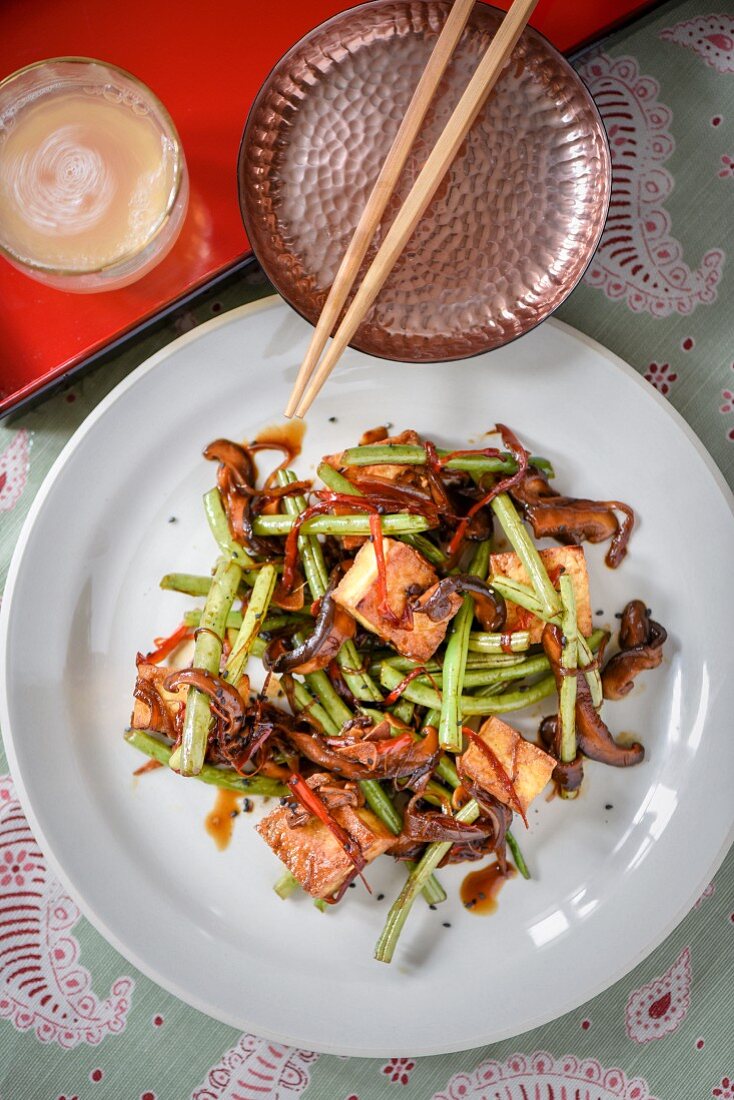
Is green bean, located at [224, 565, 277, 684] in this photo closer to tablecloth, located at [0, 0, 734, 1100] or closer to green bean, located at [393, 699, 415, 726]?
green bean, located at [393, 699, 415, 726]

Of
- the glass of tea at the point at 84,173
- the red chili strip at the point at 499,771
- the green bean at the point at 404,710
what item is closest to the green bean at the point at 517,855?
the red chili strip at the point at 499,771

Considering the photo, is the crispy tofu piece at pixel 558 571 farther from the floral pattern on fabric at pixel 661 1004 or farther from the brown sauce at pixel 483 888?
the floral pattern on fabric at pixel 661 1004

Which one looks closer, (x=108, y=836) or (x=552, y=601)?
(x=552, y=601)

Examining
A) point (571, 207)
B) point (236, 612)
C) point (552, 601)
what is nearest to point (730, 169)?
point (571, 207)

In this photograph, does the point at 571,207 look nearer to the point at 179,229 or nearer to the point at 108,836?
the point at 179,229

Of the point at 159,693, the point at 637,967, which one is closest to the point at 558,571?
the point at 159,693
